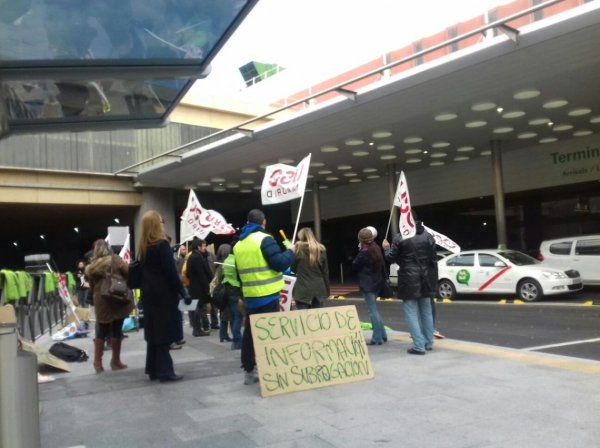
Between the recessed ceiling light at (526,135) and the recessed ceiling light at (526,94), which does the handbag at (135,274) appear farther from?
the recessed ceiling light at (526,135)

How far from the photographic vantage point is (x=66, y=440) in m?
4.50

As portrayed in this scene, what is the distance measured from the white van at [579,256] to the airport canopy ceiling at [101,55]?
48.9 feet

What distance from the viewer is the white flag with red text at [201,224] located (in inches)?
384

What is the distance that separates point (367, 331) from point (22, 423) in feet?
26.7

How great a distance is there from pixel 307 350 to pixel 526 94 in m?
13.4

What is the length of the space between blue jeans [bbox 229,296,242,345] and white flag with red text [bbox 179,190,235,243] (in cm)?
130

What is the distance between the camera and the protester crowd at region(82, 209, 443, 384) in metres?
6.00

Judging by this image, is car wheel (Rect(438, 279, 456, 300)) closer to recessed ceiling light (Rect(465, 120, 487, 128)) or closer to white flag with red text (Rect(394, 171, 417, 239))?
recessed ceiling light (Rect(465, 120, 487, 128))

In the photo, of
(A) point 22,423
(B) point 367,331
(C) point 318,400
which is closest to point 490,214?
(B) point 367,331

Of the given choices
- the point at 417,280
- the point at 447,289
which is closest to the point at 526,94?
the point at 447,289

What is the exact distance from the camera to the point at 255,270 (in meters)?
5.93

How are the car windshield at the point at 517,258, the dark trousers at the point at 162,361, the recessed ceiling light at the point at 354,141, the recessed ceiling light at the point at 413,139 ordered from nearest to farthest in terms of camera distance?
the dark trousers at the point at 162,361 < the car windshield at the point at 517,258 < the recessed ceiling light at the point at 354,141 < the recessed ceiling light at the point at 413,139

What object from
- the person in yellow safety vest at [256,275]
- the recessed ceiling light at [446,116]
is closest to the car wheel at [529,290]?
the recessed ceiling light at [446,116]

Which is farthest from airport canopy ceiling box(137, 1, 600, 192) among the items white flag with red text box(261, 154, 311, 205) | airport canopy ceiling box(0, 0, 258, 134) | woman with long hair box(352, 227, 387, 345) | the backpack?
the backpack
